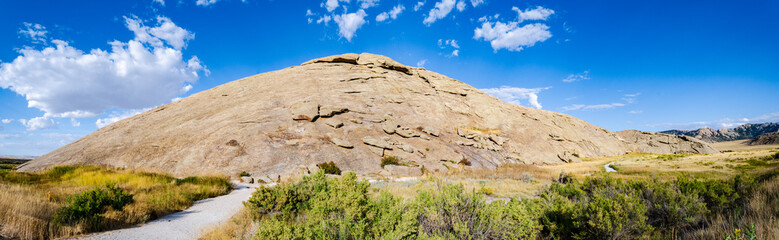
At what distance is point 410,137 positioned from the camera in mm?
30453

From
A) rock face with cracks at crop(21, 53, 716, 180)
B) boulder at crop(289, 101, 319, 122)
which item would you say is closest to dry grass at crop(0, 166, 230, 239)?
rock face with cracks at crop(21, 53, 716, 180)

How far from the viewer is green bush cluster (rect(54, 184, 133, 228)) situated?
6.48m

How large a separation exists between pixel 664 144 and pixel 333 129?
78.6 metres

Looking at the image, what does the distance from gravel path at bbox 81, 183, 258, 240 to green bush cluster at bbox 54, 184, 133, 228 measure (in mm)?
737

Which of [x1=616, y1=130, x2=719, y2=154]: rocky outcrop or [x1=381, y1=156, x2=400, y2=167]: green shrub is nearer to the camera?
[x1=381, y1=156, x2=400, y2=167]: green shrub

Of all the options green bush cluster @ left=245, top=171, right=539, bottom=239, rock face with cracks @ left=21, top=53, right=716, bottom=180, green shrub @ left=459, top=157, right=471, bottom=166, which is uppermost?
rock face with cracks @ left=21, top=53, right=716, bottom=180

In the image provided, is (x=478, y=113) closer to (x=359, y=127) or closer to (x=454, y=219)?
(x=359, y=127)

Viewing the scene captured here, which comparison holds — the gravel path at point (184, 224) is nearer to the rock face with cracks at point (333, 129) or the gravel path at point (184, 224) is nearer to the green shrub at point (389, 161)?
the rock face with cracks at point (333, 129)

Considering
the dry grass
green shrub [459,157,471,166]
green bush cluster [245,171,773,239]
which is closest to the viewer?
green bush cluster [245,171,773,239]

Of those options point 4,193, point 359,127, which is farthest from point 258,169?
point 4,193

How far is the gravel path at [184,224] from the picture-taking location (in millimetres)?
6496

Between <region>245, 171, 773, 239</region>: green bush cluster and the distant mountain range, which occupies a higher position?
the distant mountain range

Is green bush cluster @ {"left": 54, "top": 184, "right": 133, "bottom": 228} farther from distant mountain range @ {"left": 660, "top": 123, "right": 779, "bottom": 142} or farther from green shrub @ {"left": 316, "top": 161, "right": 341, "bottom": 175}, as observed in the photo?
distant mountain range @ {"left": 660, "top": 123, "right": 779, "bottom": 142}

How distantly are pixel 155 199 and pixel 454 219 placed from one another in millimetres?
9394
